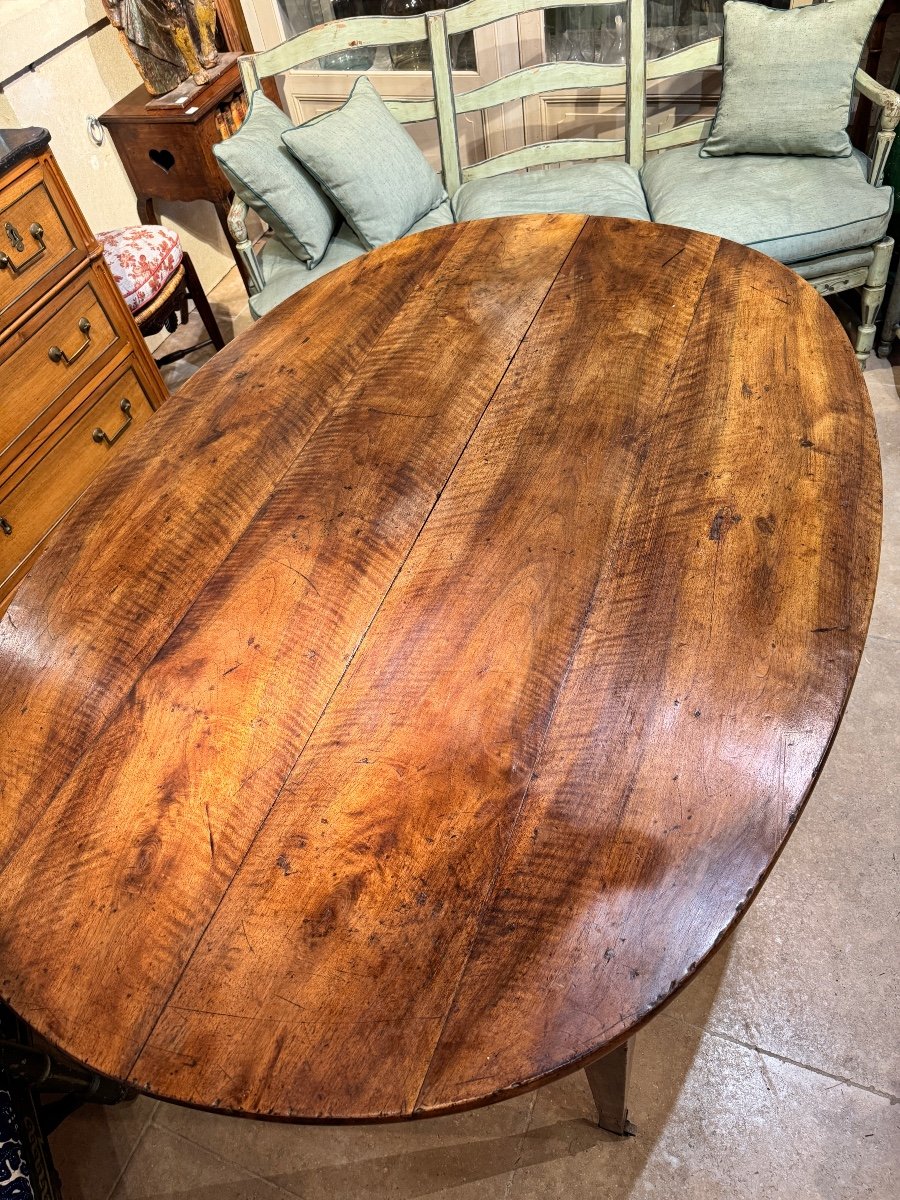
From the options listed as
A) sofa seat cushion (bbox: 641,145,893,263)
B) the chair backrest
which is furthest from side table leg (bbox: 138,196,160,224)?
sofa seat cushion (bbox: 641,145,893,263)

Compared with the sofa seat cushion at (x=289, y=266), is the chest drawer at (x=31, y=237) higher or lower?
higher

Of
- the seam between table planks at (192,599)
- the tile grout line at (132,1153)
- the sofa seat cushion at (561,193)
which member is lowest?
the tile grout line at (132,1153)

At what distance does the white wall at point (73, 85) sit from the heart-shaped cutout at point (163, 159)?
16cm

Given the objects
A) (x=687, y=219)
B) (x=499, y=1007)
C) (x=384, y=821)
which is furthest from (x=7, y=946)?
(x=687, y=219)

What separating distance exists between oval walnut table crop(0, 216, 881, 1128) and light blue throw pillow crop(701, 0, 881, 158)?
3.19 ft

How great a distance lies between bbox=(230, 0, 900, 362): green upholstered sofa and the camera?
2312 mm

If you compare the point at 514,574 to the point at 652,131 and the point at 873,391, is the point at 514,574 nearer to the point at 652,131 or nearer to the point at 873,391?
the point at 873,391

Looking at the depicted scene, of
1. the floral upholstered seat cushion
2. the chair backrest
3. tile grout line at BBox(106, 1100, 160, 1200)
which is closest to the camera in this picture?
tile grout line at BBox(106, 1100, 160, 1200)

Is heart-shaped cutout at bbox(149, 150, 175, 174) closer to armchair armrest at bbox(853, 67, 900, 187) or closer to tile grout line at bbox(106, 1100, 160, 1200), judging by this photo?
armchair armrest at bbox(853, 67, 900, 187)

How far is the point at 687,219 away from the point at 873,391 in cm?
73

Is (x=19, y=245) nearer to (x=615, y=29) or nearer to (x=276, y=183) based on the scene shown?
(x=276, y=183)

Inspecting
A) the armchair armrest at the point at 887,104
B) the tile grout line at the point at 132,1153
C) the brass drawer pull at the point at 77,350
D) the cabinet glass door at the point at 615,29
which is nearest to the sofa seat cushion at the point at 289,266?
the brass drawer pull at the point at 77,350

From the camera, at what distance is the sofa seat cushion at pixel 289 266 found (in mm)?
2451

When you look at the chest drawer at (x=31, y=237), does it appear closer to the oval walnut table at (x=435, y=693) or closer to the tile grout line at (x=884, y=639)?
the oval walnut table at (x=435, y=693)
